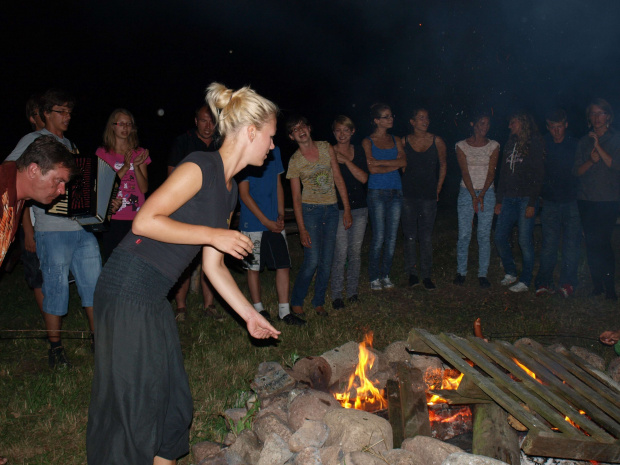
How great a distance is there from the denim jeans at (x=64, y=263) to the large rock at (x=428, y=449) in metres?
3.02

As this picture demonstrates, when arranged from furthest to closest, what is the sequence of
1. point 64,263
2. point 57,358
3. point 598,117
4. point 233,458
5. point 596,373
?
point 598,117, point 57,358, point 64,263, point 596,373, point 233,458

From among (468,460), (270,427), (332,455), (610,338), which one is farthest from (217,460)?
(610,338)

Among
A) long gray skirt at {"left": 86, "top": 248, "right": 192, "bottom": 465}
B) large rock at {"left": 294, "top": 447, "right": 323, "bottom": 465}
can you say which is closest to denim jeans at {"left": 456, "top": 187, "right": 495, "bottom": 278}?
large rock at {"left": 294, "top": 447, "right": 323, "bottom": 465}

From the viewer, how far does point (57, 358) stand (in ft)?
15.4

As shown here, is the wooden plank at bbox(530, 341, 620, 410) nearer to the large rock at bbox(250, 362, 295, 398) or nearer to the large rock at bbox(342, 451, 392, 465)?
the large rock at bbox(342, 451, 392, 465)

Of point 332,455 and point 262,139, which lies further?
point 332,455

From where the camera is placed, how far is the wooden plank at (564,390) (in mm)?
3068

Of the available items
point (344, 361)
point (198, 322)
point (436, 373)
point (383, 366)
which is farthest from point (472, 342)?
point (198, 322)

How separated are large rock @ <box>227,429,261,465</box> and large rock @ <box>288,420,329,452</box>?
26cm

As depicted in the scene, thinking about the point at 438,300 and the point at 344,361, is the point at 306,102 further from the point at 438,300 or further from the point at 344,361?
the point at 344,361

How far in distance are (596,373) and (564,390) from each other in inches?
23.4

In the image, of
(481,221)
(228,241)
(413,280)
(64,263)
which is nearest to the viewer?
(228,241)

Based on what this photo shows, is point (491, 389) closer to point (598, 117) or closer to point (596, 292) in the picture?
point (596, 292)

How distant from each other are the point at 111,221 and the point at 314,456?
357cm
